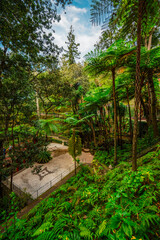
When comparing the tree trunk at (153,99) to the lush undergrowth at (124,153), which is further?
the lush undergrowth at (124,153)

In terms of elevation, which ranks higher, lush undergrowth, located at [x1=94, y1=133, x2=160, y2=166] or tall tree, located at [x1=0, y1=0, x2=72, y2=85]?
tall tree, located at [x1=0, y1=0, x2=72, y2=85]

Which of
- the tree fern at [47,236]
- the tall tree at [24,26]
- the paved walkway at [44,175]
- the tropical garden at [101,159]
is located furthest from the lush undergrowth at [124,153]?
the tall tree at [24,26]

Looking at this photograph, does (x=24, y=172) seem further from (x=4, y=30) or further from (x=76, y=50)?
(x=76, y=50)

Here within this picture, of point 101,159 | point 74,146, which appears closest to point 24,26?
point 74,146

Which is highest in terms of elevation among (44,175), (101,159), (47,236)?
(47,236)

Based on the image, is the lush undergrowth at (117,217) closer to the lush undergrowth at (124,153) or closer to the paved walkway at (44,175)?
the lush undergrowth at (124,153)

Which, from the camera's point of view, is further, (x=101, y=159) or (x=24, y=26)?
(x=101, y=159)

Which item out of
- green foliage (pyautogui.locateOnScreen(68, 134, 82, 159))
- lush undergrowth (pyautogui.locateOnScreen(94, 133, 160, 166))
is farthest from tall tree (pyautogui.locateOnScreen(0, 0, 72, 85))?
lush undergrowth (pyautogui.locateOnScreen(94, 133, 160, 166))

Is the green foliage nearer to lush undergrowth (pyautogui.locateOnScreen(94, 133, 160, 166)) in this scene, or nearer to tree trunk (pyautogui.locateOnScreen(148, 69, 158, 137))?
lush undergrowth (pyautogui.locateOnScreen(94, 133, 160, 166))

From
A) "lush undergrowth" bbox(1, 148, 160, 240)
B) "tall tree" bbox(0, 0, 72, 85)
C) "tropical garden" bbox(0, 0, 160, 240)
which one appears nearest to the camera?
"lush undergrowth" bbox(1, 148, 160, 240)

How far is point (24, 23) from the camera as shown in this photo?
3.82m

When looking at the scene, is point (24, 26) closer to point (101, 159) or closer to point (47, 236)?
point (47, 236)

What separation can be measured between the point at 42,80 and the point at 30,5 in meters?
4.49

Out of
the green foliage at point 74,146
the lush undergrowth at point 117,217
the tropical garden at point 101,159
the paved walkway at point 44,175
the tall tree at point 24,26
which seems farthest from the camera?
the paved walkway at point 44,175
